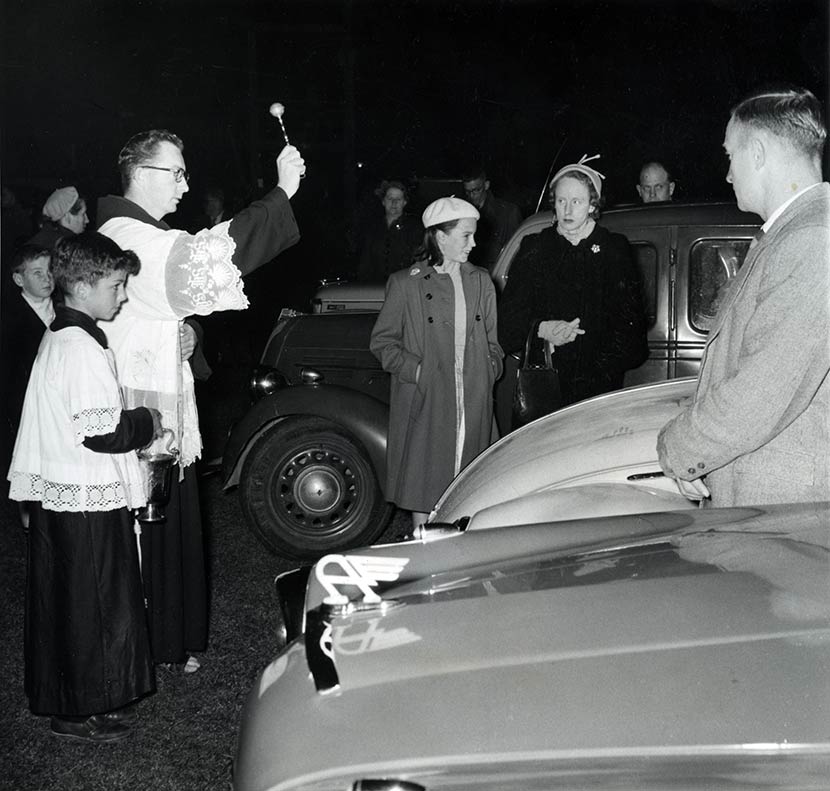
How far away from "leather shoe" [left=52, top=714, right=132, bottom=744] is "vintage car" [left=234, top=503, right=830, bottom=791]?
226 cm

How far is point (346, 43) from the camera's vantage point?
18.2 meters

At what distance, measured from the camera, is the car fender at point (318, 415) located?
19.9 feet

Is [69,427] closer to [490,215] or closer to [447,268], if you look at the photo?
[447,268]

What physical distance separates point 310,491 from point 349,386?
713 millimetres

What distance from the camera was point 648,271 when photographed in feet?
17.7

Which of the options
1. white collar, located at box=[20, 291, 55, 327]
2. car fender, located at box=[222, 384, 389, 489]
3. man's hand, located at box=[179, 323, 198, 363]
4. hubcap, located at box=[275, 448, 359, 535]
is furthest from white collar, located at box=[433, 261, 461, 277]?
white collar, located at box=[20, 291, 55, 327]

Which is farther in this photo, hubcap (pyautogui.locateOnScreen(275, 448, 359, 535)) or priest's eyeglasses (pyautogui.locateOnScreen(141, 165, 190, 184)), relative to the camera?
hubcap (pyautogui.locateOnScreen(275, 448, 359, 535))

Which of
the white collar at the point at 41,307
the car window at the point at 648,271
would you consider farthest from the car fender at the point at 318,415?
the car window at the point at 648,271

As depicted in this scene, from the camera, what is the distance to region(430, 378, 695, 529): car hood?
10.9 ft

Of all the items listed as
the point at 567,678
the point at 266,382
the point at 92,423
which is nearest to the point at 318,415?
the point at 266,382

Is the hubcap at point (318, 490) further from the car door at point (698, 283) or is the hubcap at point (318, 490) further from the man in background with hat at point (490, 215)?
the man in background with hat at point (490, 215)

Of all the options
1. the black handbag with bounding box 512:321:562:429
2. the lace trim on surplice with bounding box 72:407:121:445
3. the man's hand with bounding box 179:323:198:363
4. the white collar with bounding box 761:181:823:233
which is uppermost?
the white collar with bounding box 761:181:823:233

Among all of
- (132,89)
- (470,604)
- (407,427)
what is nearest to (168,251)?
(407,427)

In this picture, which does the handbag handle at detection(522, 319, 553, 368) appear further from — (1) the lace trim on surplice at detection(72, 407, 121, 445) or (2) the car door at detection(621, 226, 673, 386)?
(1) the lace trim on surplice at detection(72, 407, 121, 445)
